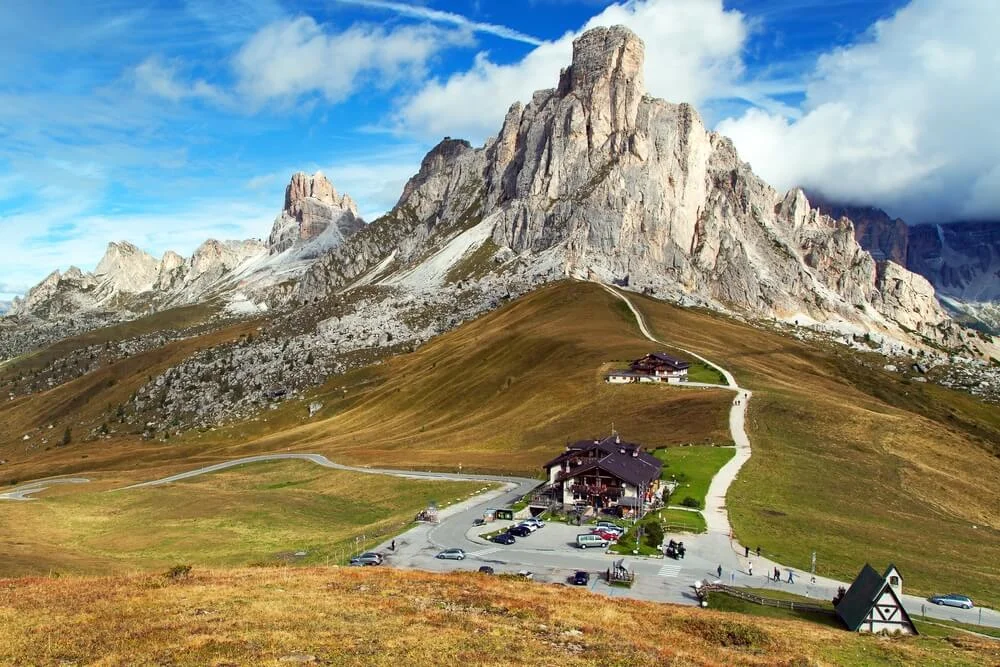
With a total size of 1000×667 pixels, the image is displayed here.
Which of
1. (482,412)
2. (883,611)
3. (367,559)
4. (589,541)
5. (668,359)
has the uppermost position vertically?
(668,359)

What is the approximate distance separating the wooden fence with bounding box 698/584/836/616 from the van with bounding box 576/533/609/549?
13.1 m

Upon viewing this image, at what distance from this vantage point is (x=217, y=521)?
78.5 metres

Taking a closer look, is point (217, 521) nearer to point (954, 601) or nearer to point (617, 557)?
point (617, 557)

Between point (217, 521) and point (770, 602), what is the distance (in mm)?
61877

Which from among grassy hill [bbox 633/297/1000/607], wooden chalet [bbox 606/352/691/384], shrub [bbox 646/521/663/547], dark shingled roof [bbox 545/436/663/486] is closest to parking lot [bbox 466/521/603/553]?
shrub [bbox 646/521/663/547]

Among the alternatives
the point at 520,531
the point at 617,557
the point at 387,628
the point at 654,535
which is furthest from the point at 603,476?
the point at 387,628

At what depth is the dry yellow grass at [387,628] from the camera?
78.8 feet

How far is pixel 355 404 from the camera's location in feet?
560

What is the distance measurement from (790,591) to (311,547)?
41320 mm

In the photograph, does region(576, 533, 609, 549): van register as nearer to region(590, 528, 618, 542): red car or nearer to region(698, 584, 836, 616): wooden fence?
region(590, 528, 618, 542): red car

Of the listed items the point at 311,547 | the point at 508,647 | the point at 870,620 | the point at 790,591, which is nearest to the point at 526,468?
the point at 311,547

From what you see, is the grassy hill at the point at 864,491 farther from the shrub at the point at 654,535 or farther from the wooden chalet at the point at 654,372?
the wooden chalet at the point at 654,372

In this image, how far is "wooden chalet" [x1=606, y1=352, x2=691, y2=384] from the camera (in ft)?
388

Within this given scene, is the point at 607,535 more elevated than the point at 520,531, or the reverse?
the point at 607,535
